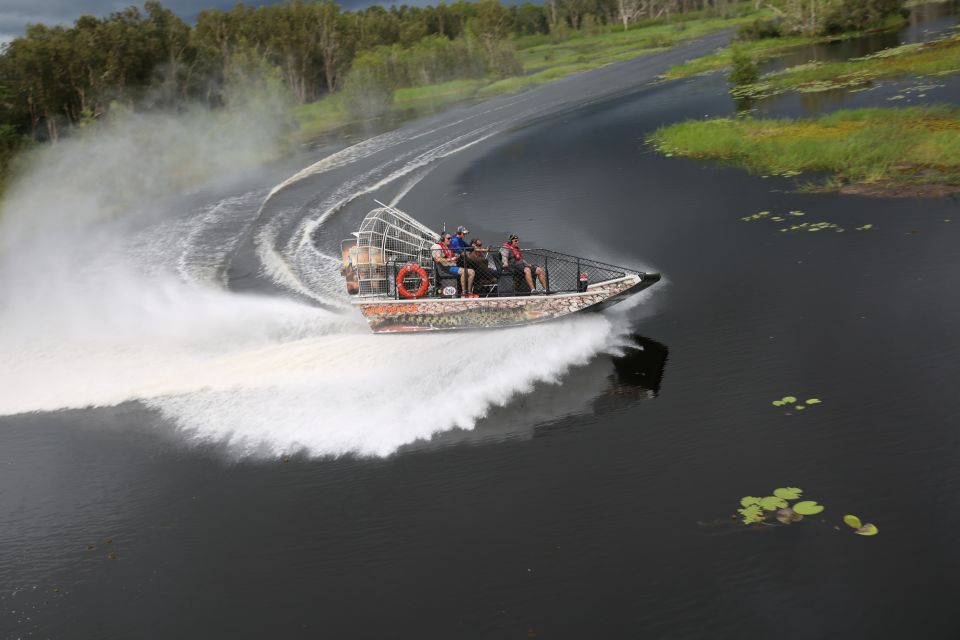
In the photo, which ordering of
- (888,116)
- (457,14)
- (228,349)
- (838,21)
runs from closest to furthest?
(228,349)
(888,116)
(838,21)
(457,14)

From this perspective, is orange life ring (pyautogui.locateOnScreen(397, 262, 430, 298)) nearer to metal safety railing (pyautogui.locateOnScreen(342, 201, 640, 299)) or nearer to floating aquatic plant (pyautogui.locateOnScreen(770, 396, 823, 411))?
metal safety railing (pyautogui.locateOnScreen(342, 201, 640, 299))

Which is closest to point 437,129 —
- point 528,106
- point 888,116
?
point 528,106

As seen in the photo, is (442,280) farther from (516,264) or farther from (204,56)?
(204,56)

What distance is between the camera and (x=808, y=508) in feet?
43.2

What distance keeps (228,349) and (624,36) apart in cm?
11832

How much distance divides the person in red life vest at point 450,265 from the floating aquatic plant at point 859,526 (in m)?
11.8

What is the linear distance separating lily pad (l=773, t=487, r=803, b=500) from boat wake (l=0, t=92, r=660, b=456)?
708cm

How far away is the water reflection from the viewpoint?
17344 millimetres

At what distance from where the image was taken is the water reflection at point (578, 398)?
56.9 ft

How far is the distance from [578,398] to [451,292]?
5.57 meters

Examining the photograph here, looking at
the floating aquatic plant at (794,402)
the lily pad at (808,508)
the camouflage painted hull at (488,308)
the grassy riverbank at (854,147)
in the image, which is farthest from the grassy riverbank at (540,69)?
the lily pad at (808,508)

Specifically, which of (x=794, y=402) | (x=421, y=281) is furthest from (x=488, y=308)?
(x=794, y=402)

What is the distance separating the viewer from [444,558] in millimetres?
13492

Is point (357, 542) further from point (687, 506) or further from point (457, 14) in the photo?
point (457, 14)
